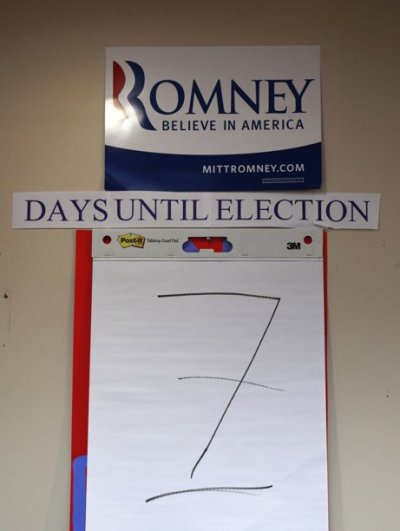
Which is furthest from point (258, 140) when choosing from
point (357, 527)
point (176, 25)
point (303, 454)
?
point (357, 527)

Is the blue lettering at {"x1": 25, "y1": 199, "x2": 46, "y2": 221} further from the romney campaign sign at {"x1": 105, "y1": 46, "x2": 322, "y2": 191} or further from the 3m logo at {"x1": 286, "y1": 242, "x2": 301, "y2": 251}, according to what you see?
the 3m logo at {"x1": 286, "y1": 242, "x2": 301, "y2": 251}

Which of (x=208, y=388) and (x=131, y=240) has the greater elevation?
(x=131, y=240)

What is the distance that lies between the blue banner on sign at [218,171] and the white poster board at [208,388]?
0.10m

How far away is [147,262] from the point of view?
804mm

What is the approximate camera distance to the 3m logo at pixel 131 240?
2.64 feet

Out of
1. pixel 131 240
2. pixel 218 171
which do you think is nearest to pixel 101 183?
pixel 131 240

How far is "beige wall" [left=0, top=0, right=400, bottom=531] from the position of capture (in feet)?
2.58

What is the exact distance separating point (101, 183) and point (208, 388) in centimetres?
46

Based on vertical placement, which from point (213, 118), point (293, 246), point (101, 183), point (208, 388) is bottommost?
point (208, 388)

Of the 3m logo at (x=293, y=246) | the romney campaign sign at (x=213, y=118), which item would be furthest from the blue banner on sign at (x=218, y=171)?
the 3m logo at (x=293, y=246)

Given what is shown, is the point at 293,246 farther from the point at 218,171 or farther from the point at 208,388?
the point at 208,388

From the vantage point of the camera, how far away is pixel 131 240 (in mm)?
807

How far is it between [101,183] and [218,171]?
0.77ft

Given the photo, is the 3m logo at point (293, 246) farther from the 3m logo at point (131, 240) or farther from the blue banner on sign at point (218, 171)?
the 3m logo at point (131, 240)
